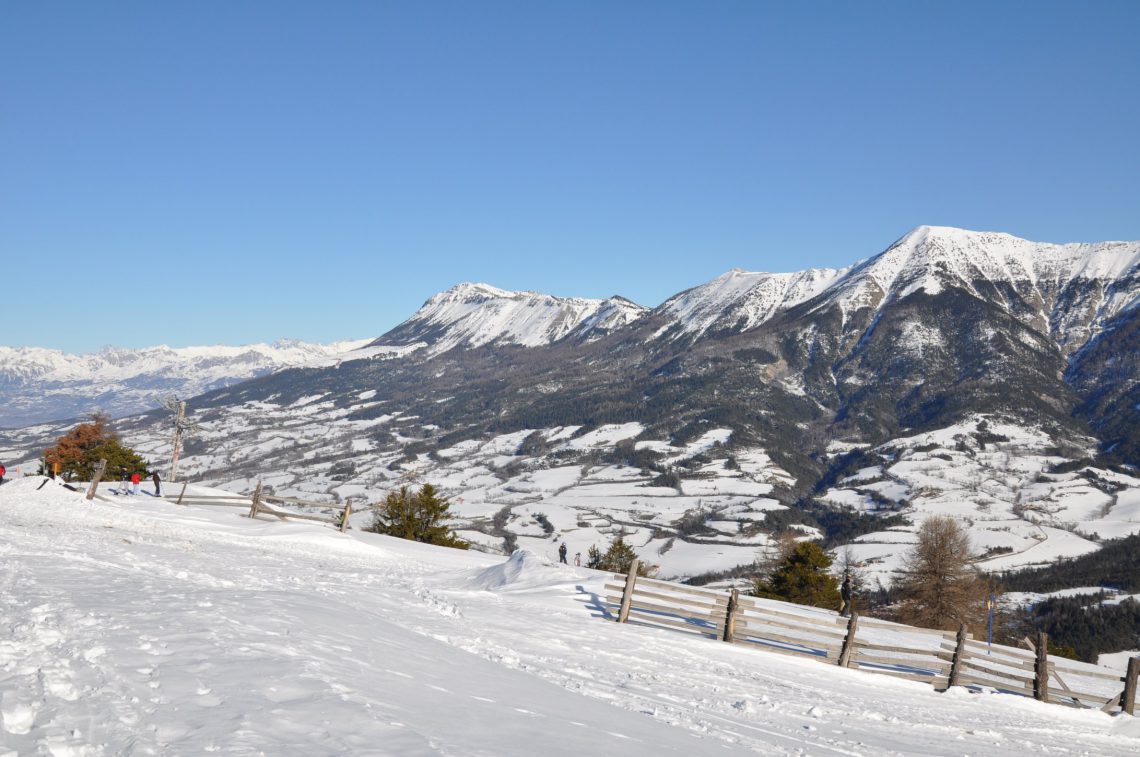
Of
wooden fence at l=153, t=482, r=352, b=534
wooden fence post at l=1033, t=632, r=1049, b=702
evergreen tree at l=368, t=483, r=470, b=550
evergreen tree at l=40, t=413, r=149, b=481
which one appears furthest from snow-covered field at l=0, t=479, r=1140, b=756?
evergreen tree at l=40, t=413, r=149, b=481

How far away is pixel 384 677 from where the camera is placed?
28.9 ft

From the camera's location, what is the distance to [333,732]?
6230 mm

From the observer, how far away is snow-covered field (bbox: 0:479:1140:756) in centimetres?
632

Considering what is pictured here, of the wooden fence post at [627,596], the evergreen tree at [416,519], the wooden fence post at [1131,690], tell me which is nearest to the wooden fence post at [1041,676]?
the wooden fence post at [1131,690]

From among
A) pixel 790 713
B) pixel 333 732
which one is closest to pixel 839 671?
pixel 790 713

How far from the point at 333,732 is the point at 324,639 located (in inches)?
168

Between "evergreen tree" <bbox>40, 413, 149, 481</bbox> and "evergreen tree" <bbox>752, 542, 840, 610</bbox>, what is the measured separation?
159 feet

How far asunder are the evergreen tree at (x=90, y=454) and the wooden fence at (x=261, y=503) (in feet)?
54.0

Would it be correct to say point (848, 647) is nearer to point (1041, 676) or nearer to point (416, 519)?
point (1041, 676)

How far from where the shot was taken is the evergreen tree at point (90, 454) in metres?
53.0

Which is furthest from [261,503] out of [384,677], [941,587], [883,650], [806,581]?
[941,587]

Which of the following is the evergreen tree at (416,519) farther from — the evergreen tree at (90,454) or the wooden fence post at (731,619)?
the wooden fence post at (731,619)

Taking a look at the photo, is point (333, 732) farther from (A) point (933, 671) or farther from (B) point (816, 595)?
(B) point (816, 595)

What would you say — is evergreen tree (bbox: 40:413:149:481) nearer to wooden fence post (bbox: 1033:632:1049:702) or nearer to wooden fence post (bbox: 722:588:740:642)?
wooden fence post (bbox: 722:588:740:642)
